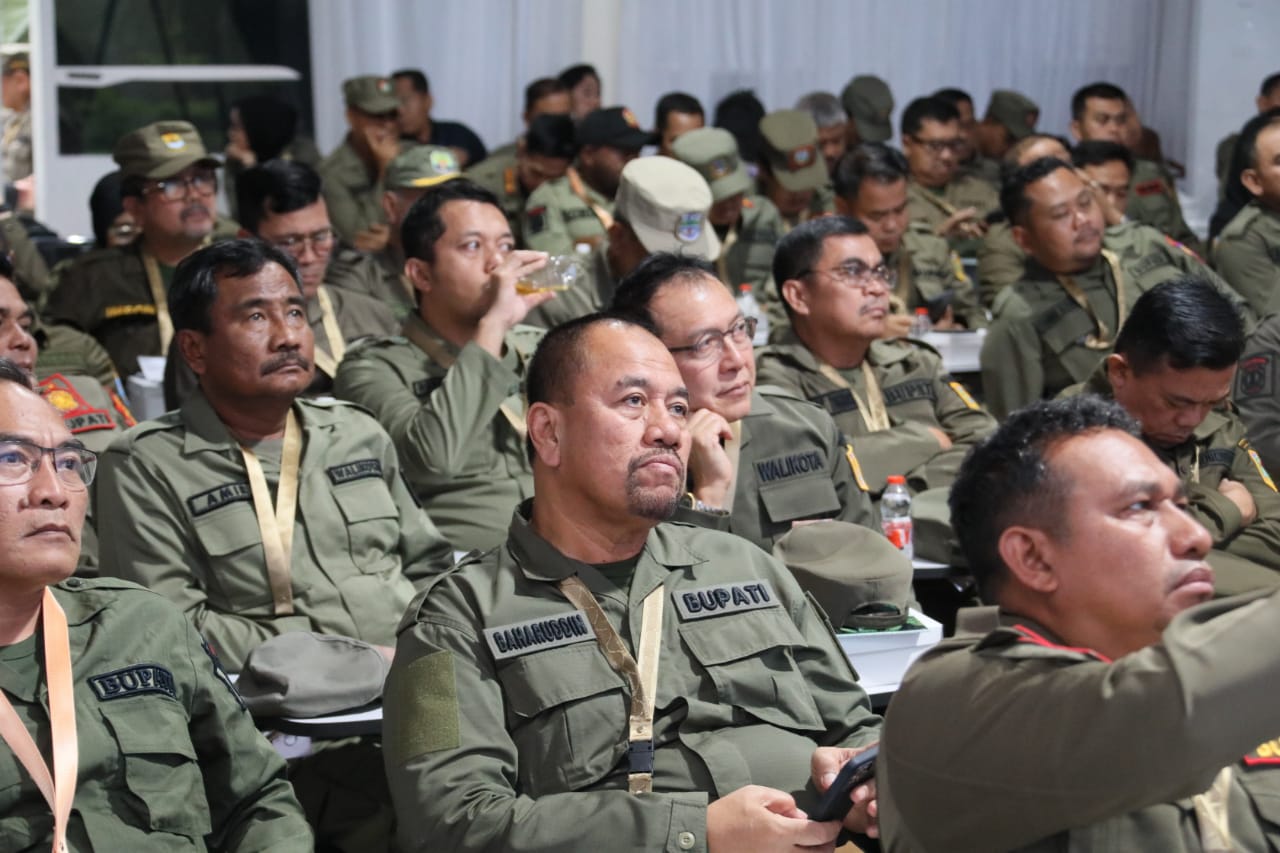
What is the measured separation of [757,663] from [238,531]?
1.21 metres

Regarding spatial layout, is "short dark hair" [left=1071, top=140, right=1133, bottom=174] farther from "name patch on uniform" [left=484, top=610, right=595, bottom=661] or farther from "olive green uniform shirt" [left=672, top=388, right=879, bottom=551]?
"name patch on uniform" [left=484, top=610, right=595, bottom=661]

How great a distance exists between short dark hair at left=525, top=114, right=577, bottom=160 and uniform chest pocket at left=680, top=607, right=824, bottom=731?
5.36m

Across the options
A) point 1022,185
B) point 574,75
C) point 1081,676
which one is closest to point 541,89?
point 574,75

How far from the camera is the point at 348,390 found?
3928 millimetres

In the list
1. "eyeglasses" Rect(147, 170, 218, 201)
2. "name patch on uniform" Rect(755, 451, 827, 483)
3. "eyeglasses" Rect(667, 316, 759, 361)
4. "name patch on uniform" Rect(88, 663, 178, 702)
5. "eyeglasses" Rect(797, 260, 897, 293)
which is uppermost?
"eyeglasses" Rect(147, 170, 218, 201)

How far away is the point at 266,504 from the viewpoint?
305 cm

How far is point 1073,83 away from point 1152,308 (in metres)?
7.24

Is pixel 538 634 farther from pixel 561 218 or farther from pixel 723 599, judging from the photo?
pixel 561 218

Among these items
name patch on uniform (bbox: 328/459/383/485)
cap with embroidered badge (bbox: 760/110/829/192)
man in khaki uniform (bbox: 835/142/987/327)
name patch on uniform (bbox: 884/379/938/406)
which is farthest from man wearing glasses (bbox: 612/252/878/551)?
cap with embroidered badge (bbox: 760/110/829/192)

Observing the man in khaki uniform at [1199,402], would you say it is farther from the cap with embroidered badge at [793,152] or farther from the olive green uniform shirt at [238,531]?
the cap with embroidered badge at [793,152]

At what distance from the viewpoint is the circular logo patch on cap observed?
4766mm

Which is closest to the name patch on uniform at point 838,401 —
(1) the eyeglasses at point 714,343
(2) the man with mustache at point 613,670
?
(1) the eyeglasses at point 714,343

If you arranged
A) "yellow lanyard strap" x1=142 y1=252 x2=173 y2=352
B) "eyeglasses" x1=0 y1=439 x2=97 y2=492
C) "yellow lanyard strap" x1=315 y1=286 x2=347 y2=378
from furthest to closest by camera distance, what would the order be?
"yellow lanyard strap" x1=142 y1=252 x2=173 y2=352
"yellow lanyard strap" x1=315 y1=286 x2=347 y2=378
"eyeglasses" x1=0 y1=439 x2=97 y2=492

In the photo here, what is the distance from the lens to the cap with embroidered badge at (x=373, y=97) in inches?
293
